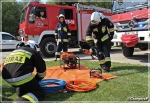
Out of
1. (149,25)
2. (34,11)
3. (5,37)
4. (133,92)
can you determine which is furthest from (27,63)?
(5,37)

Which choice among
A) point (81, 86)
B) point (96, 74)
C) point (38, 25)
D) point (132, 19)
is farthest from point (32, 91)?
point (38, 25)

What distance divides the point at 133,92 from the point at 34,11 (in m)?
6.49

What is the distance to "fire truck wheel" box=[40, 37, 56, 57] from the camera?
9109 millimetres

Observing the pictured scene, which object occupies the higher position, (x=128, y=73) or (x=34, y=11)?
(x=34, y=11)

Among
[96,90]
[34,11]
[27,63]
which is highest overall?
[34,11]

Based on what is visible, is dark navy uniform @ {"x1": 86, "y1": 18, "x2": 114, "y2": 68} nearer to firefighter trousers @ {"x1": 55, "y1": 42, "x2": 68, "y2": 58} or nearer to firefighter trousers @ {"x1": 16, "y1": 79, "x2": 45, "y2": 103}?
firefighter trousers @ {"x1": 55, "y1": 42, "x2": 68, "y2": 58}

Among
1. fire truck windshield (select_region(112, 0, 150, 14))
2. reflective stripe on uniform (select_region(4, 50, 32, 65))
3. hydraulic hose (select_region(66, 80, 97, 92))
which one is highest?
fire truck windshield (select_region(112, 0, 150, 14))

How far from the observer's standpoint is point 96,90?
3875 millimetres

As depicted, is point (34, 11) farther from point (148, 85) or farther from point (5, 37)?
point (148, 85)

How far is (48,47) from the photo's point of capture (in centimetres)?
920

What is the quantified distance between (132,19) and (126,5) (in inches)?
28.2

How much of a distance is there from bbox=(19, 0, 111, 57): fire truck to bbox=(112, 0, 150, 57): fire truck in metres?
2.43

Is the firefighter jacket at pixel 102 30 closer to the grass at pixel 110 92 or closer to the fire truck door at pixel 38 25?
the grass at pixel 110 92

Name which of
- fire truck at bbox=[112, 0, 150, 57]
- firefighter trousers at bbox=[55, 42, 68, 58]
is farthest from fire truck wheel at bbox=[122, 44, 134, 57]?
firefighter trousers at bbox=[55, 42, 68, 58]
